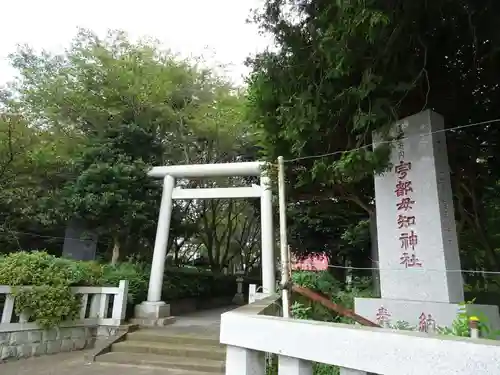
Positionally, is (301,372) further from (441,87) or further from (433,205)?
(441,87)

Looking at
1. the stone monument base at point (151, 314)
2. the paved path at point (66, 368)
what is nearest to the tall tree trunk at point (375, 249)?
the paved path at point (66, 368)

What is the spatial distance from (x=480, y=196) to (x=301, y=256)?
6.24 meters

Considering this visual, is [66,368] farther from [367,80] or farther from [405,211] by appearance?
[367,80]

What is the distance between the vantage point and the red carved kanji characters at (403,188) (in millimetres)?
3991

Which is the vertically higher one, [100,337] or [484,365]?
[484,365]

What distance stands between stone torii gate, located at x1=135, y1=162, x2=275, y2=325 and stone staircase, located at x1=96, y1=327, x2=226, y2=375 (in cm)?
96

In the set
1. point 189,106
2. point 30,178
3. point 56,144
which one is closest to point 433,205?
point 189,106

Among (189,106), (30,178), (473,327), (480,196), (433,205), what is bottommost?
(473,327)

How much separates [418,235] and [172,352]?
14.2 feet

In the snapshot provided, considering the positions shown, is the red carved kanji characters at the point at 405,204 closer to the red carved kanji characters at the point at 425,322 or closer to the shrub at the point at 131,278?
the red carved kanji characters at the point at 425,322

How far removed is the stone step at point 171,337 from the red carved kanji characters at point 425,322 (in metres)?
3.54

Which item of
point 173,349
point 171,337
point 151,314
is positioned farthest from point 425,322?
point 151,314

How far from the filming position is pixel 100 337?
6684 millimetres

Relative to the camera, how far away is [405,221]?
3969 millimetres
